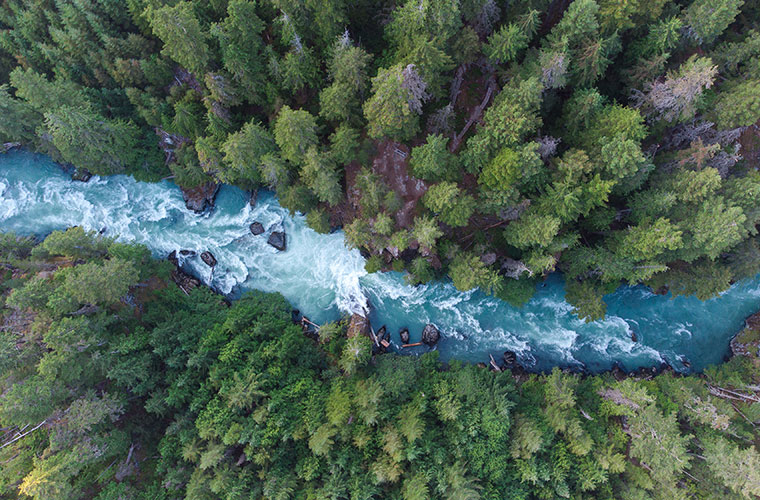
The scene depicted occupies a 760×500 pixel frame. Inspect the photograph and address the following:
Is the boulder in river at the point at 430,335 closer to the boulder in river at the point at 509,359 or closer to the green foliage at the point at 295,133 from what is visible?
the boulder in river at the point at 509,359

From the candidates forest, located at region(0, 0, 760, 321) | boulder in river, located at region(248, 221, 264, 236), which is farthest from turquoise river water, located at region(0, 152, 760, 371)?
forest, located at region(0, 0, 760, 321)

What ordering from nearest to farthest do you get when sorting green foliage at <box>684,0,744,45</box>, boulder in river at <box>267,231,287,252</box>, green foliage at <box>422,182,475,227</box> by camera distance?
1. green foliage at <box>684,0,744,45</box>
2. green foliage at <box>422,182,475,227</box>
3. boulder in river at <box>267,231,287,252</box>

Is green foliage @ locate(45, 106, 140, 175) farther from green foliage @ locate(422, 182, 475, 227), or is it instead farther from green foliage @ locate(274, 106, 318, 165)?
green foliage @ locate(422, 182, 475, 227)

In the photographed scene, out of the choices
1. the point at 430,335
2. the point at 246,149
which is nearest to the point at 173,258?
the point at 246,149

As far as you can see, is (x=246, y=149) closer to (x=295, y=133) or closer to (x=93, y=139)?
(x=295, y=133)

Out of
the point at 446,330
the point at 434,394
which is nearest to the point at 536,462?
the point at 434,394

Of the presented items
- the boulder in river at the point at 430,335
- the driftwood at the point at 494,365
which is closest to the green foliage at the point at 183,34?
the boulder in river at the point at 430,335
